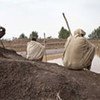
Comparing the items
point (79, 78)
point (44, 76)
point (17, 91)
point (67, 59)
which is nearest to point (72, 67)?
point (67, 59)

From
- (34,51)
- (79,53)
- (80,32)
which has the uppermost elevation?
(80,32)

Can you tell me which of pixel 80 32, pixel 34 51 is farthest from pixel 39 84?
pixel 34 51

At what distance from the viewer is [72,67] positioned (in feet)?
44.2

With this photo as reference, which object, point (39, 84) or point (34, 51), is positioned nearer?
point (39, 84)

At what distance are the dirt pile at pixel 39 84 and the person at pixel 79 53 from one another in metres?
1.42

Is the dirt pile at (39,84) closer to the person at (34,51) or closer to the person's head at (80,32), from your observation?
A: the person's head at (80,32)

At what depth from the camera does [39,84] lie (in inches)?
423

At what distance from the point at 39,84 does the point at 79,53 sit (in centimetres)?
313

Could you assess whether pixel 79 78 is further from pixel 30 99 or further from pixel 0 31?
pixel 0 31

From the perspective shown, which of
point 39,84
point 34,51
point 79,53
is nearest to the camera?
point 39,84

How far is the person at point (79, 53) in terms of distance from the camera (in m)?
13.5

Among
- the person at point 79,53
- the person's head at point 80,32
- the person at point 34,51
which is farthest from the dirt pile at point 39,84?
the person at point 34,51

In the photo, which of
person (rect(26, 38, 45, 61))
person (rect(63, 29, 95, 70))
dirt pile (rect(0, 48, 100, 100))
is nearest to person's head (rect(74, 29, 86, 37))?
person (rect(63, 29, 95, 70))

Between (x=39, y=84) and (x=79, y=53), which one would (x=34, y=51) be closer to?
Result: (x=79, y=53)
